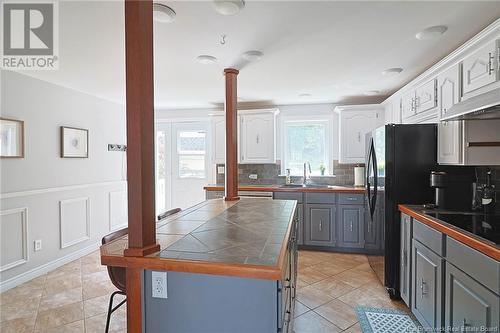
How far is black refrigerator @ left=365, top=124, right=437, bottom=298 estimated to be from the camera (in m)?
2.55

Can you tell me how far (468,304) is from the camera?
5.05 feet

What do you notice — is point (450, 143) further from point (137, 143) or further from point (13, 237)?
point (13, 237)

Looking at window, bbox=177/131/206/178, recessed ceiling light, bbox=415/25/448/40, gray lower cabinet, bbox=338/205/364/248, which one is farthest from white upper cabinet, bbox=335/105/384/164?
window, bbox=177/131/206/178

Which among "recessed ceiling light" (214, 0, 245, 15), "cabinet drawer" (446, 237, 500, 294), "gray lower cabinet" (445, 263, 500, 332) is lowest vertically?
"gray lower cabinet" (445, 263, 500, 332)

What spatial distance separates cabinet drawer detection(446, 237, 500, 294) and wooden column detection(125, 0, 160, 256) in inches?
64.9

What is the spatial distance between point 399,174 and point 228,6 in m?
2.05

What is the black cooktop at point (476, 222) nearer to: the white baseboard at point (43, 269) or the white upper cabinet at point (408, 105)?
the white upper cabinet at point (408, 105)

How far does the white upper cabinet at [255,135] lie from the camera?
457 centimetres

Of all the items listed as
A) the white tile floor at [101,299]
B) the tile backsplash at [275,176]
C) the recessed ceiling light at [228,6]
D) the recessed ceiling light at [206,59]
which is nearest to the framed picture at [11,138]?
the white tile floor at [101,299]

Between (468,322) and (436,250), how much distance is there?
47 centimetres

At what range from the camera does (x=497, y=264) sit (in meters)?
1.32

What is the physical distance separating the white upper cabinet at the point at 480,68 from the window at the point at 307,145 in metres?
2.60

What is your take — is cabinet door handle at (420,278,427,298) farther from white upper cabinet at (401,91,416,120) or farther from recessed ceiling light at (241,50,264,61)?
recessed ceiling light at (241,50,264,61)

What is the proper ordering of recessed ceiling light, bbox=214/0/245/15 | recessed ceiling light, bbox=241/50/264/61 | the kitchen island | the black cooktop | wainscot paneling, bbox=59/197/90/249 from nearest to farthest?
1. the kitchen island
2. the black cooktop
3. recessed ceiling light, bbox=214/0/245/15
4. recessed ceiling light, bbox=241/50/264/61
5. wainscot paneling, bbox=59/197/90/249
